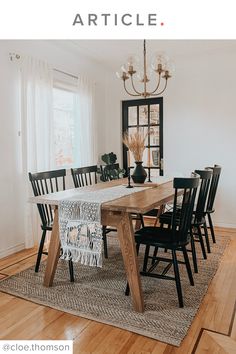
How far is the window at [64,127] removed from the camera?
163 inches

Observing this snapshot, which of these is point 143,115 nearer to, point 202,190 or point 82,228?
point 202,190

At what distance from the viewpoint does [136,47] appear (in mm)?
4137

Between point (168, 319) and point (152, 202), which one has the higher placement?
point (152, 202)

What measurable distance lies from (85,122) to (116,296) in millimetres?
2864

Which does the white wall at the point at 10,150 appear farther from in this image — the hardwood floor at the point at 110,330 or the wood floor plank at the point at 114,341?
the wood floor plank at the point at 114,341

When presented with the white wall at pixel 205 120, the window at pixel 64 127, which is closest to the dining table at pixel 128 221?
the window at pixel 64 127

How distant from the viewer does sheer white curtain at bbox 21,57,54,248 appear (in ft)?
11.5

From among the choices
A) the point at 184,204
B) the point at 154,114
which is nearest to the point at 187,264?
the point at 184,204

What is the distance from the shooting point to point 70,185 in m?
4.43

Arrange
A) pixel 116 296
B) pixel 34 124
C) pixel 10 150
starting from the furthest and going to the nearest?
pixel 34 124
pixel 10 150
pixel 116 296
